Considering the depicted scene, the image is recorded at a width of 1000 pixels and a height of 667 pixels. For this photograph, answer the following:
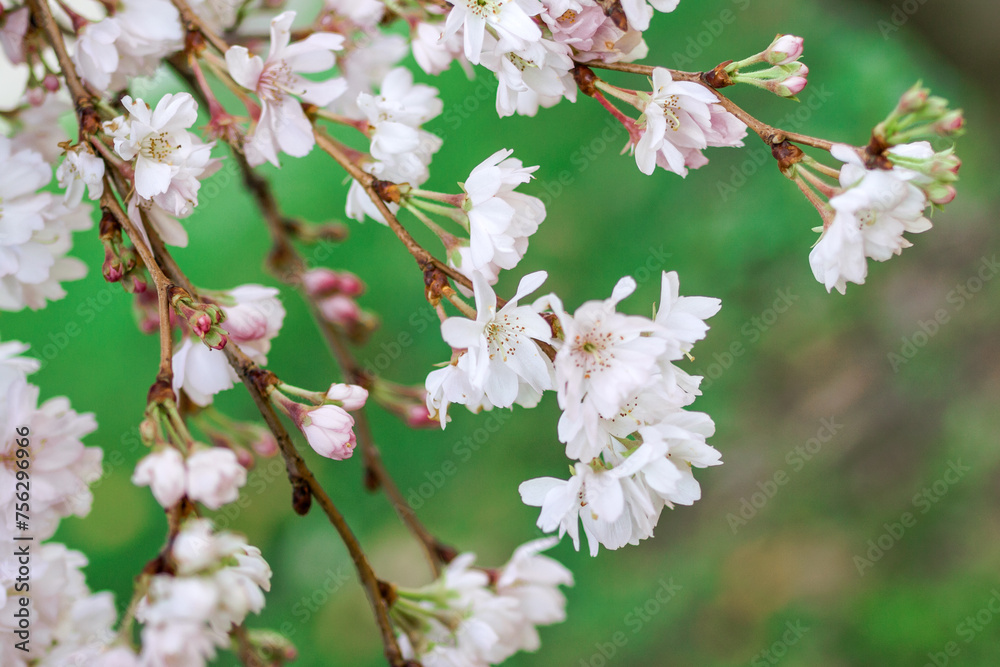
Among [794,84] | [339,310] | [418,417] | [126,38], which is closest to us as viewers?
[794,84]

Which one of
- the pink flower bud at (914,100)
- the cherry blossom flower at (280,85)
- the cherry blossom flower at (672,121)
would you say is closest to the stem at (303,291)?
the cherry blossom flower at (280,85)

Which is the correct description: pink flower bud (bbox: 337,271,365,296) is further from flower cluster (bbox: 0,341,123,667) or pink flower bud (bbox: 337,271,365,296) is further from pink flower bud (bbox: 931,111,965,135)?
pink flower bud (bbox: 931,111,965,135)

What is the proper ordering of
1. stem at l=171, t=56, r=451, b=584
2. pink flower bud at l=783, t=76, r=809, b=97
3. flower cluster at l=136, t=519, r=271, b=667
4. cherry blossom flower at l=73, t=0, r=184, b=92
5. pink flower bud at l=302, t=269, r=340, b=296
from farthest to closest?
pink flower bud at l=302, t=269, r=340, b=296, stem at l=171, t=56, r=451, b=584, cherry blossom flower at l=73, t=0, r=184, b=92, pink flower bud at l=783, t=76, r=809, b=97, flower cluster at l=136, t=519, r=271, b=667

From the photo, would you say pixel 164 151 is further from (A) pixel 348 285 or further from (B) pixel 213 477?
(A) pixel 348 285

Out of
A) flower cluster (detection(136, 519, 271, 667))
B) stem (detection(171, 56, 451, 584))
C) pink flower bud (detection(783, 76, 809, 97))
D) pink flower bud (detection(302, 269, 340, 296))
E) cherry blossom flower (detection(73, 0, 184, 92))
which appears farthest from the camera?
pink flower bud (detection(302, 269, 340, 296))

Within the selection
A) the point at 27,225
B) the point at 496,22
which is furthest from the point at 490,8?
the point at 27,225

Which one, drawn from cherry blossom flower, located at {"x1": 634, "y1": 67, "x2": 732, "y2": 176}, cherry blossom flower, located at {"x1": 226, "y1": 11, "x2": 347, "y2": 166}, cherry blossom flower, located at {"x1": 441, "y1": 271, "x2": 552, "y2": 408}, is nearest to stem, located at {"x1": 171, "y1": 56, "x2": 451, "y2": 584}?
cherry blossom flower, located at {"x1": 226, "y1": 11, "x2": 347, "y2": 166}
